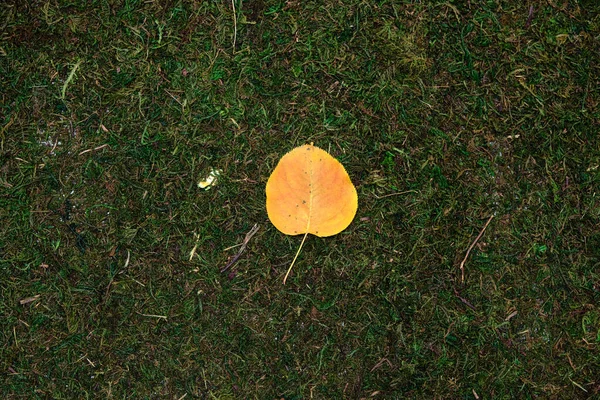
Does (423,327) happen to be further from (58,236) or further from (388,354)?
(58,236)

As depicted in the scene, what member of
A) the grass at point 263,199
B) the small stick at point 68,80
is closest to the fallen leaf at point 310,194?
the grass at point 263,199

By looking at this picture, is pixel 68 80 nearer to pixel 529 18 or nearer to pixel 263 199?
pixel 263 199

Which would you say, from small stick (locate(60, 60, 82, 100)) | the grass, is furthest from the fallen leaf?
small stick (locate(60, 60, 82, 100))

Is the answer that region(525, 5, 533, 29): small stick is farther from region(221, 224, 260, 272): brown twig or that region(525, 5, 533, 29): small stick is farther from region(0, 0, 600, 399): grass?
region(221, 224, 260, 272): brown twig

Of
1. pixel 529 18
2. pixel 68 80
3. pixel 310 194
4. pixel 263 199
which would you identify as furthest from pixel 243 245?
pixel 529 18

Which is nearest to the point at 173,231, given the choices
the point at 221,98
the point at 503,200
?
the point at 221,98

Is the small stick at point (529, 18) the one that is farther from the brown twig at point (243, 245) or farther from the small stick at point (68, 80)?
the small stick at point (68, 80)
